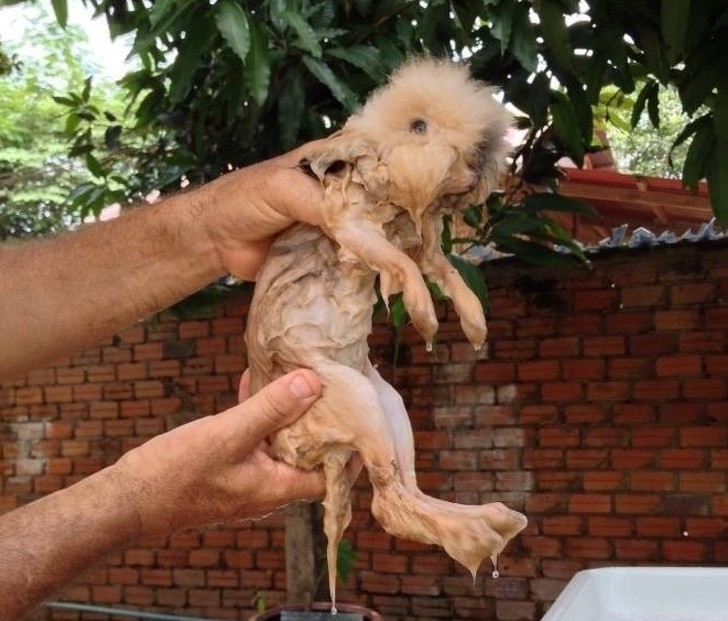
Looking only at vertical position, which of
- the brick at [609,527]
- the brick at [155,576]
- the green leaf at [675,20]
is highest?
the green leaf at [675,20]

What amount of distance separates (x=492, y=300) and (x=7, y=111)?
6073 millimetres

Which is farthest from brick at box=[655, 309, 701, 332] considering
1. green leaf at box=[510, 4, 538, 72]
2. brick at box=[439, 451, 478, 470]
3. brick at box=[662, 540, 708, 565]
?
green leaf at box=[510, 4, 538, 72]

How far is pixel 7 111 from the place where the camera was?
28.3ft

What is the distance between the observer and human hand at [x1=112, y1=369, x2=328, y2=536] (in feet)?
4.83

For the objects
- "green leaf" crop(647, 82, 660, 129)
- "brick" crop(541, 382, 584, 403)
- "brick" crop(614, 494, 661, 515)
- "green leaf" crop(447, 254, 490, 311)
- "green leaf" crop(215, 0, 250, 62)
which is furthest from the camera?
"brick" crop(541, 382, 584, 403)

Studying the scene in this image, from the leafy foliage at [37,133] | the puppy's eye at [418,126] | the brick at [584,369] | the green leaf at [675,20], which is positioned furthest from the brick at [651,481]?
the leafy foliage at [37,133]

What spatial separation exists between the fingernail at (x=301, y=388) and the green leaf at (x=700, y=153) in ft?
4.02

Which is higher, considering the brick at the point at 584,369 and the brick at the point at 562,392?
the brick at the point at 584,369

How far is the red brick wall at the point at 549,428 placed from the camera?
4043 millimetres

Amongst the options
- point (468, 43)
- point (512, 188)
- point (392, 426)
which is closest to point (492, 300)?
point (512, 188)

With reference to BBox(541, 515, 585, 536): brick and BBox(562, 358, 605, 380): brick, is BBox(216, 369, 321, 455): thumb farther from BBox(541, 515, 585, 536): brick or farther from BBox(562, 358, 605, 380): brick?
BBox(541, 515, 585, 536): brick

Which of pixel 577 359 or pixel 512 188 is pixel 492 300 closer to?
pixel 577 359

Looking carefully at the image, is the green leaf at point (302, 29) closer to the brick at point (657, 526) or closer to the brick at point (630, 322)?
the brick at point (630, 322)

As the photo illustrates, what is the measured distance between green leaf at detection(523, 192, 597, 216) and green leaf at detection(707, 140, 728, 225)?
1.62 ft
